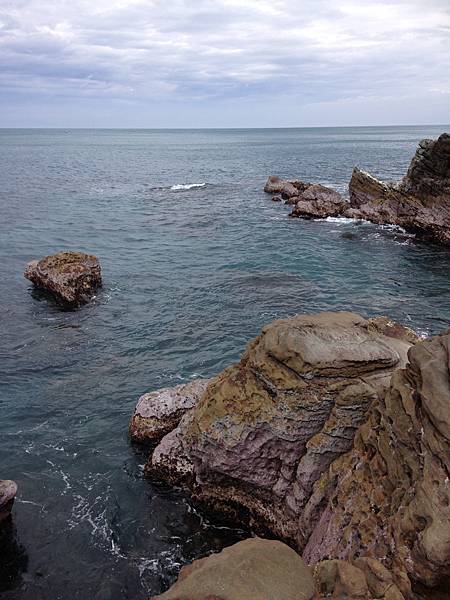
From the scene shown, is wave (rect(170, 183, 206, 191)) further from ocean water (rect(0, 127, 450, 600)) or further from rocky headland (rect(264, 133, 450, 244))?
rocky headland (rect(264, 133, 450, 244))

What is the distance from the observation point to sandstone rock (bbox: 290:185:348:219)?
61034mm

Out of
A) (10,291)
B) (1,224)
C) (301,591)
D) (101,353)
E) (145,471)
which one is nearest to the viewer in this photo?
(301,591)

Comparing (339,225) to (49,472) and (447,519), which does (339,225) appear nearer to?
(49,472)

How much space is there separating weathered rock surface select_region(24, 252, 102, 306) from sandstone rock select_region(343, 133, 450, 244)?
33.4 metres

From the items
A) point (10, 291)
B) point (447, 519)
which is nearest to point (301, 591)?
point (447, 519)

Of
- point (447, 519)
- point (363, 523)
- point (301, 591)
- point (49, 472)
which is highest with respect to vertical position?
point (447, 519)

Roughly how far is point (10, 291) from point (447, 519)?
109 feet

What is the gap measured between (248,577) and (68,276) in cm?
2743

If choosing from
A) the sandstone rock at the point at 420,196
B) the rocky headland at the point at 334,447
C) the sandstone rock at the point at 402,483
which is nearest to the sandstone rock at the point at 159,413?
the rocky headland at the point at 334,447

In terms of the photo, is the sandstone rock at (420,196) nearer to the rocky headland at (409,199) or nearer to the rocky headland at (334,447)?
the rocky headland at (409,199)

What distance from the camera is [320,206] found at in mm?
61844

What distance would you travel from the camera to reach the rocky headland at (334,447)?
33.3 ft

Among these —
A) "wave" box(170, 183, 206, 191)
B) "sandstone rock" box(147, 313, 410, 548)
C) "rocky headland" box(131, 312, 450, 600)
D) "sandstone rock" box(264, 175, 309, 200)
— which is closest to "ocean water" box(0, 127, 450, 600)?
"sandstone rock" box(147, 313, 410, 548)

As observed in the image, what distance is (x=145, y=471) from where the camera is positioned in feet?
59.9
